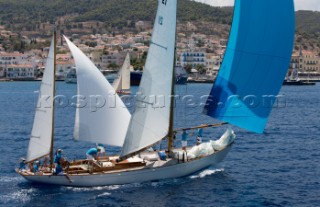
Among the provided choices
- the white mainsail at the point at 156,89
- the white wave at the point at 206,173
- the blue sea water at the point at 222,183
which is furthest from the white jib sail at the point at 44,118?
the white wave at the point at 206,173

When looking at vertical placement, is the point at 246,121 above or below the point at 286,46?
below

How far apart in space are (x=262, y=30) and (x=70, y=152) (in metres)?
19.0

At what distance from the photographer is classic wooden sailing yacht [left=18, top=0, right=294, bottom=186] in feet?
107

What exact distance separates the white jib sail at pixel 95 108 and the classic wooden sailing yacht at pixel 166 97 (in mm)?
57

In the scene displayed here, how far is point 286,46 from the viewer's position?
32.5 meters

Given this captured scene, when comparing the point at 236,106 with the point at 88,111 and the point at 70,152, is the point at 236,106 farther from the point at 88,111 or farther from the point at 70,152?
the point at 70,152

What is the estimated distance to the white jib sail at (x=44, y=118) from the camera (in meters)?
33.3

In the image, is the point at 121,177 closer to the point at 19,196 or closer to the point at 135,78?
the point at 19,196

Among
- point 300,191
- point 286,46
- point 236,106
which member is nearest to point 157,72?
point 236,106

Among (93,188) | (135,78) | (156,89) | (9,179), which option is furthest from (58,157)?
(135,78)

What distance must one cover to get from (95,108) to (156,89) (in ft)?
12.0

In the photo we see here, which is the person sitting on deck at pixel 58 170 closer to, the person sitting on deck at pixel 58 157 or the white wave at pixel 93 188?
the person sitting on deck at pixel 58 157

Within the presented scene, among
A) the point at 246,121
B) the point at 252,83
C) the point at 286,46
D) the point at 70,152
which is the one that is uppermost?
the point at 286,46

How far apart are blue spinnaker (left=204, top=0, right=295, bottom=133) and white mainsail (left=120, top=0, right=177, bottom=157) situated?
2941mm
